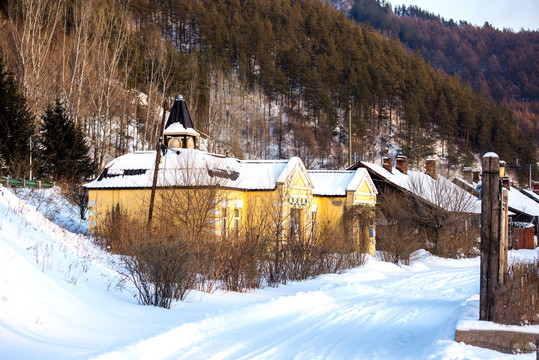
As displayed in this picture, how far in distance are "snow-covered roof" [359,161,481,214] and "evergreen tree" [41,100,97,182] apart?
20117 millimetres

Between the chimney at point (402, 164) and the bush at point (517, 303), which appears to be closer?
the bush at point (517, 303)

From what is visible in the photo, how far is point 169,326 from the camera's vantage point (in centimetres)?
892

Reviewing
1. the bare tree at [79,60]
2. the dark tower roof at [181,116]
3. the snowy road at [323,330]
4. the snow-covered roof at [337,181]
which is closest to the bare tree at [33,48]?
the bare tree at [79,60]

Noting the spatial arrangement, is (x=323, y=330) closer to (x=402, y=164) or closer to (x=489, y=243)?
(x=489, y=243)

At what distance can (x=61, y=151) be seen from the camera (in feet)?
120

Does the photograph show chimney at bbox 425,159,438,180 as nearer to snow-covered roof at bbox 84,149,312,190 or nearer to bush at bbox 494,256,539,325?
snow-covered roof at bbox 84,149,312,190

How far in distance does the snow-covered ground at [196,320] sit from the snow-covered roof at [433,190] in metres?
22.1

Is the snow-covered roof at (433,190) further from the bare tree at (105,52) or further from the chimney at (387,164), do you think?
the bare tree at (105,52)

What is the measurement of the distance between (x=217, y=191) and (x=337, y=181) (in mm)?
13503

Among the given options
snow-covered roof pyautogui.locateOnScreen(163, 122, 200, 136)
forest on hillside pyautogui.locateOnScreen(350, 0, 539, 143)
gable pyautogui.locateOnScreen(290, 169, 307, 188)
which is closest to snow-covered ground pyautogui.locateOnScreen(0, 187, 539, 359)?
gable pyautogui.locateOnScreen(290, 169, 307, 188)

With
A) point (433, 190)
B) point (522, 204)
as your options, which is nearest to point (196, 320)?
point (433, 190)

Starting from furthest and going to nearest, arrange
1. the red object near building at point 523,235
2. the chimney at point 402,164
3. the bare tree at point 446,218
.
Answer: the red object near building at point 523,235 → the chimney at point 402,164 → the bare tree at point 446,218

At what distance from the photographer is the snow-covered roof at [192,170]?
1029 inches

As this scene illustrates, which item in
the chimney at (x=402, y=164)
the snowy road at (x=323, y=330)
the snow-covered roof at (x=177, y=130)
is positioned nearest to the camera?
the snowy road at (x=323, y=330)
